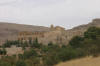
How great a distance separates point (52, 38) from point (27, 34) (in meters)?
13.3

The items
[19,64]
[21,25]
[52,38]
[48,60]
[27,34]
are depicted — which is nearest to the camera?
[19,64]

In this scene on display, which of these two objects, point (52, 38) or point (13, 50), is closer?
point (13, 50)

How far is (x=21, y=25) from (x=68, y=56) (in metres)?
128

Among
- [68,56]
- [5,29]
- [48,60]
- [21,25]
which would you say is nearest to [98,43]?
[68,56]

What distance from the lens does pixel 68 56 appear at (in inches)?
1073

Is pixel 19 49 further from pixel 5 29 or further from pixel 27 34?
pixel 5 29

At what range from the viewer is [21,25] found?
505 feet

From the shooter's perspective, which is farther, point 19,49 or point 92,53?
point 19,49

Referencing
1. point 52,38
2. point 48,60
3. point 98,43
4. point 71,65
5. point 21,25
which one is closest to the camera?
point 71,65

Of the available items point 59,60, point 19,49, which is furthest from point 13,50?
point 59,60

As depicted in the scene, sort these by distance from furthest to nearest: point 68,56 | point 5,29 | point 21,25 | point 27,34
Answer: point 21,25
point 5,29
point 27,34
point 68,56

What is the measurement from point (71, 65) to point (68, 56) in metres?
4.08

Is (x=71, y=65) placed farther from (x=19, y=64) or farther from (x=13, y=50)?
(x=13, y=50)

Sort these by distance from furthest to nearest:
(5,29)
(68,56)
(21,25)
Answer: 1. (21,25)
2. (5,29)
3. (68,56)
